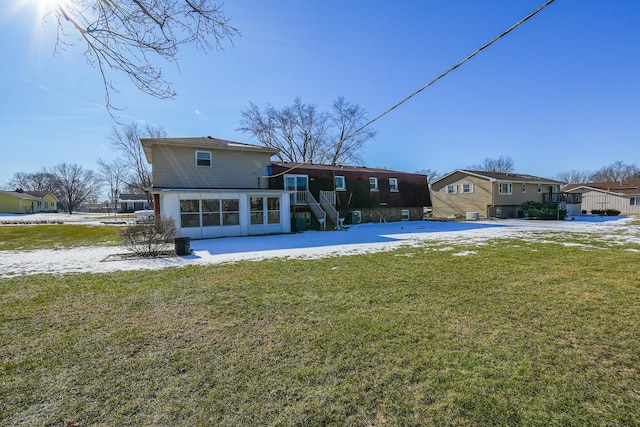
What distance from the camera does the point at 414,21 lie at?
7.84m

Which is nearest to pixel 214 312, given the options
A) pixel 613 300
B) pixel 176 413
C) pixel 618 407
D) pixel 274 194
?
pixel 176 413

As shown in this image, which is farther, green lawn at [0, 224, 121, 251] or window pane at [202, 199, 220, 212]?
window pane at [202, 199, 220, 212]

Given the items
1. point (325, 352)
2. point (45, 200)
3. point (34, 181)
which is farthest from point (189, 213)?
point (34, 181)

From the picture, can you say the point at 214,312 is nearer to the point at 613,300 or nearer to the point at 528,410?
the point at 528,410

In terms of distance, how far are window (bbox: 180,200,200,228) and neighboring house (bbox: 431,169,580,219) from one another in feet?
76.8

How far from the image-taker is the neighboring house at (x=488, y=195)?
2662 centimetres

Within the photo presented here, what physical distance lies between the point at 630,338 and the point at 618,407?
173 cm

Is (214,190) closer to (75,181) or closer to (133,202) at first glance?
(133,202)

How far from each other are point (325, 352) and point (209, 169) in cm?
1468

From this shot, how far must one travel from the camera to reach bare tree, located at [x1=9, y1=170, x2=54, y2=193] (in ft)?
241

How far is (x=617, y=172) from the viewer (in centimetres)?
6512

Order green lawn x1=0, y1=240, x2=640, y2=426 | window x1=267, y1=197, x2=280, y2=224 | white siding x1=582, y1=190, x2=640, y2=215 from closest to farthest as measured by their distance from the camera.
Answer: green lawn x1=0, y1=240, x2=640, y2=426 → window x1=267, y1=197, x2=280, y2=224 → white siding x1=582, y1=190, x2=640, y2=215

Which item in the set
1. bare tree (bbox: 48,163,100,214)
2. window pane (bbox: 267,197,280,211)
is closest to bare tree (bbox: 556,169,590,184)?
window pane (bbox: 267,197,280,211)

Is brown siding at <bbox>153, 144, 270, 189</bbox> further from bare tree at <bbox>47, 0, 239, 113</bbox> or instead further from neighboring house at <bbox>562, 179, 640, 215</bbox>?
neighboring house at <bbox>562, 179, 640, 215</bbox>
